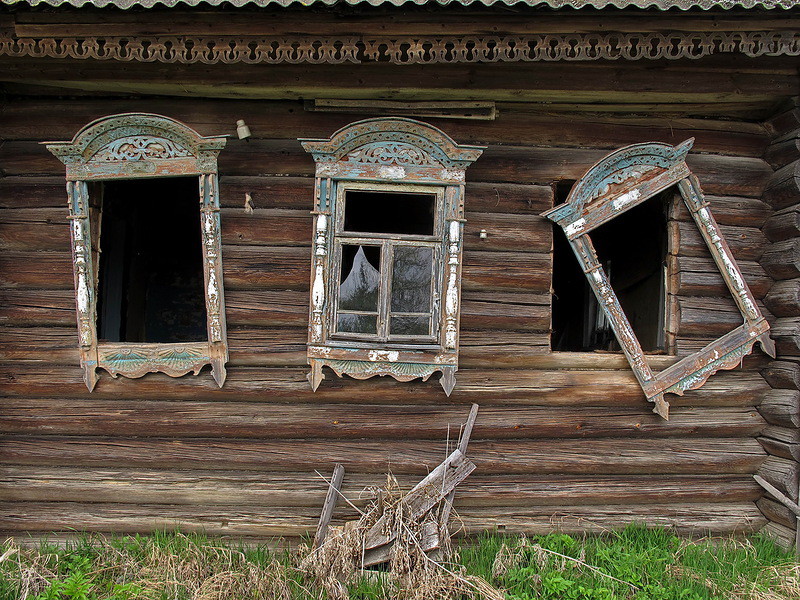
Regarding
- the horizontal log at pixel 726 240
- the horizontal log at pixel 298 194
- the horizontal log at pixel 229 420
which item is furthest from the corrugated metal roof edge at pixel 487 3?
the horizontal log at pixel 229 420

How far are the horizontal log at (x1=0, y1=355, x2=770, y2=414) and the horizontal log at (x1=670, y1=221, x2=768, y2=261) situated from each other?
2.36 feet

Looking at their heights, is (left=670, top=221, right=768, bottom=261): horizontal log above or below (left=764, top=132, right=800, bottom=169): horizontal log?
below

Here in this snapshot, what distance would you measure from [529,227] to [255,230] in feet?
5.68

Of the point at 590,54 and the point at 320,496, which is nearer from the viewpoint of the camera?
the point at 590,54

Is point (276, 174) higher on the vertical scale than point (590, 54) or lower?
lower

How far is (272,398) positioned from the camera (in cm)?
344

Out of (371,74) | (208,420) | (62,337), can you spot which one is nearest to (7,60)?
(62,337)

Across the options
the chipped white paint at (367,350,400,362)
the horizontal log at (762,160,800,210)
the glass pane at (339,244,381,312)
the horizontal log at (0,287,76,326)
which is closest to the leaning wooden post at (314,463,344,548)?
the chipped white paint at (367,350,400,362)

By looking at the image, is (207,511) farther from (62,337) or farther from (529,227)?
(529,227)

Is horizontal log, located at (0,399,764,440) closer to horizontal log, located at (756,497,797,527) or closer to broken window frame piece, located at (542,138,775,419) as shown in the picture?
broken window frame piece, located at (542,138,775,419)

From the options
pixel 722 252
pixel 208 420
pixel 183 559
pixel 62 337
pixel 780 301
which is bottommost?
pixel 183 559

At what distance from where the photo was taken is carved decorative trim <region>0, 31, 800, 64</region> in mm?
3076

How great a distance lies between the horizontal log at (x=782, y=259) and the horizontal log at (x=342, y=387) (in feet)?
2.85

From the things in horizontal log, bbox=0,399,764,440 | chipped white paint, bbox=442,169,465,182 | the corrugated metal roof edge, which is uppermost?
the corrugated metal roof edge
